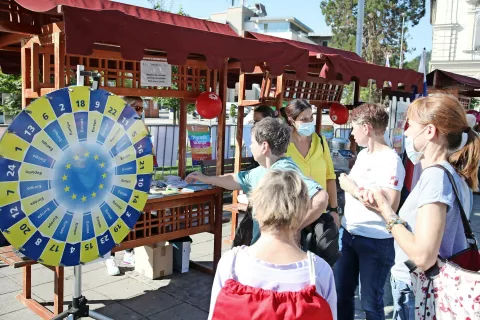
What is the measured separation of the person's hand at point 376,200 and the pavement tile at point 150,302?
8.07 ft

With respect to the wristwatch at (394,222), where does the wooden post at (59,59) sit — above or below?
above

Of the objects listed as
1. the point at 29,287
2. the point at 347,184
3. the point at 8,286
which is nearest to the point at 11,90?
the point at 8,286

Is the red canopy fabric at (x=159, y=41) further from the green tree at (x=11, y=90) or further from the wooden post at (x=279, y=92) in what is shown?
the green tree at (x=11, y=90)

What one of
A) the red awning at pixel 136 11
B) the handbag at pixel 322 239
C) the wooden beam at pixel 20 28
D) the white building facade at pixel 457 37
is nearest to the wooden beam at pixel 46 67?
the wooden beam at pixel 20 28

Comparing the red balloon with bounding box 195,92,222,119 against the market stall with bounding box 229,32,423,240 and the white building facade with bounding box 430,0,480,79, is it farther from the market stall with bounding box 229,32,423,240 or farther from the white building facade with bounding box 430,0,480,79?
the white building facade with bounding box 430,0,480,79

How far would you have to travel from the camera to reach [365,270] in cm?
291

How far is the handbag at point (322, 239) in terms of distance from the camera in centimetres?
266

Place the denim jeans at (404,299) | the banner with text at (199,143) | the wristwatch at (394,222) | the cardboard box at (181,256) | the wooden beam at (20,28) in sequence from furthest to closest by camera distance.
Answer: the banner with text at (199,143), the cardboard box at (181,256), the wooden beam at (20,28), the denim jeans at (404,299), the wristwatch at (394,222)

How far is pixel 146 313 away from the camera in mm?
3908

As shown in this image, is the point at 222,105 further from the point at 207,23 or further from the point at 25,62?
the point at 25,62

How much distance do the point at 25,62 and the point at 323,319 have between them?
316 cm

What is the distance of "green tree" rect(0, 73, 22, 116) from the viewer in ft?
40.3

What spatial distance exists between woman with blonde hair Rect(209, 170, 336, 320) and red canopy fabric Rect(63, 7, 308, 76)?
1.71 metres

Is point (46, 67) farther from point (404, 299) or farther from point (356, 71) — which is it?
point (356, 71)
